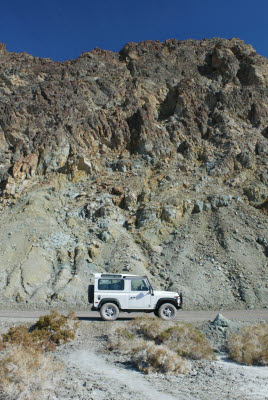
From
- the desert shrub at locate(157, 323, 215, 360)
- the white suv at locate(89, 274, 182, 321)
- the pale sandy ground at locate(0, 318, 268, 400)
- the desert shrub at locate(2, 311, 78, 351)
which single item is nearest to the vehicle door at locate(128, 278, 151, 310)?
the white suv at locate(89, 274, 182, 321)

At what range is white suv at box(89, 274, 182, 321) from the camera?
14.7 meters

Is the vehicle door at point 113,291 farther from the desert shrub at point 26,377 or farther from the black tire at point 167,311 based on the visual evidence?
the desert shrub at point 26,377

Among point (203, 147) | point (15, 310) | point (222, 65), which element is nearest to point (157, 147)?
point (203, 147)

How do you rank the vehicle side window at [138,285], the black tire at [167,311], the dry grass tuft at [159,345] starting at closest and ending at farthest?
the dry grass tuft at [159,345], the black tire at [167,311], the vehicle side window at [138,285]

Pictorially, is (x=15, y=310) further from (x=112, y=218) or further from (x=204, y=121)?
(x=204, y=121)

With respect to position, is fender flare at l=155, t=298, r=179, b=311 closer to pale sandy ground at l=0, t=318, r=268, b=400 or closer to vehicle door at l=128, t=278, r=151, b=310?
vehicle door at l=128, t=278, r=151, b=310

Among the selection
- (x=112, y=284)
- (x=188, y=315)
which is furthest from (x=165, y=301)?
(x=188, y=315)

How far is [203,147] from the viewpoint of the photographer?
3753 cm

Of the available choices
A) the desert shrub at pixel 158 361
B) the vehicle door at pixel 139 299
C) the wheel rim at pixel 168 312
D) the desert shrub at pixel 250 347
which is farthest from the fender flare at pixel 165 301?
the desert shrub at pixel 158 361

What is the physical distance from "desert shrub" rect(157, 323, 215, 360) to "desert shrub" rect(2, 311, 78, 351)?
149 inches

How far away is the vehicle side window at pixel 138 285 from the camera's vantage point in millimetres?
14812

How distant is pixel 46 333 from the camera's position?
39.2 feet

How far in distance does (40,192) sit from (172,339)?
76.4ft

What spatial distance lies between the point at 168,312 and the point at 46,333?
5.87 metres
